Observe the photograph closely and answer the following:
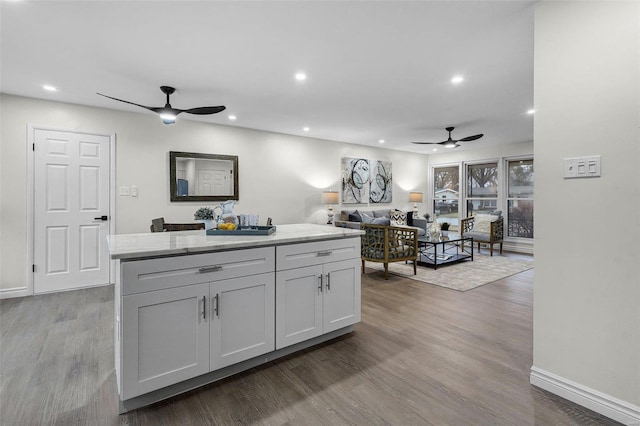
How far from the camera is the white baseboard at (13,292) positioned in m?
3.54

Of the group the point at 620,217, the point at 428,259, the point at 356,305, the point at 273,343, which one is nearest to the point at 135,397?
the point at 273,343

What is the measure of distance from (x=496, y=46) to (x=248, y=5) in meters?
2.06

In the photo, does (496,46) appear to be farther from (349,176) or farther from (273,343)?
(349,176)

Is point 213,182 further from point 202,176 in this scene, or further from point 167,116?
point 167,116

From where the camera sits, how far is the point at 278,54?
2633 mm

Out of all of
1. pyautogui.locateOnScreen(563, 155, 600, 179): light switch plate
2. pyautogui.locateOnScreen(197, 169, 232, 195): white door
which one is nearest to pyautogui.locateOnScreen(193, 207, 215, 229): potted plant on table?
pyautogui.locateOnScreen(563, 155, 600, 179): light switch plate

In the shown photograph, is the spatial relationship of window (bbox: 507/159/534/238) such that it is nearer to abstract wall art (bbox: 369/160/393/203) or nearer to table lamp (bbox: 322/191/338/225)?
Answer: abstract wall art (bbox: 369/160/393/203)

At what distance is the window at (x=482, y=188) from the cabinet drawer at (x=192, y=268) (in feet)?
22.1

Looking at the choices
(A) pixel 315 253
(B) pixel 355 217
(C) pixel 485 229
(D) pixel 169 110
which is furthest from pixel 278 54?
(C) pixel 485 229

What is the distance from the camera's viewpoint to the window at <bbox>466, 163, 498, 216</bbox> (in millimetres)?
7055

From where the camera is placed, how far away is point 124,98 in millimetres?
3676

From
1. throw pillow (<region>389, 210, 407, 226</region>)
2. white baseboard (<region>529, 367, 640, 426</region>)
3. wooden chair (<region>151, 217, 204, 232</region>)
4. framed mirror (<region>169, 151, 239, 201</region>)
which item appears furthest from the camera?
throw pillow (<region>389, 210, 407, 226</region>)

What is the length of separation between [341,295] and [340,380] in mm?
660

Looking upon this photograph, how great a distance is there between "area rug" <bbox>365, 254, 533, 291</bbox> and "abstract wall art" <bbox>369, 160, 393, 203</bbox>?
7.82 feet
